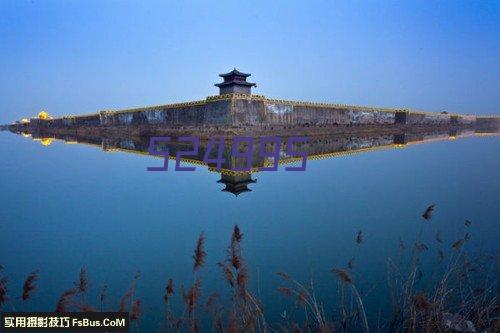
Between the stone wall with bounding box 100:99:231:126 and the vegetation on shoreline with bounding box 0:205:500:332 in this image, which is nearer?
the vegetation on shoreline with bounding box 0:205:500:332

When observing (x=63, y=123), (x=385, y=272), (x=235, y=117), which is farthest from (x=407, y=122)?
(x=63, y=123)

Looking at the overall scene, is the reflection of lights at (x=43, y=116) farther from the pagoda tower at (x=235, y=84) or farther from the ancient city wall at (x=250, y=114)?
the pagoda tower at (x=235, y=84)

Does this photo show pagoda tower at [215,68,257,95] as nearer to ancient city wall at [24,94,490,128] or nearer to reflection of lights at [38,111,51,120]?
ancient city wall at [24,94,490,128]

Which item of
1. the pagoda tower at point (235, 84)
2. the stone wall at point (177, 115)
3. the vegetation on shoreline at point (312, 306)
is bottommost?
the vegetation on shoreline at point (312, 306)

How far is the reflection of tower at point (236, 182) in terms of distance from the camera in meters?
8.73

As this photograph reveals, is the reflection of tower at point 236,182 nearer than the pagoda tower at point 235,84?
Yes

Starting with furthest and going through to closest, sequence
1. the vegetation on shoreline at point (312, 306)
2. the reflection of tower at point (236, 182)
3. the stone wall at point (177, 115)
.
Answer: the stone wall at point (177, 115) → the reflection of tower at point (236, 182) → the vegetation on shoreline at point (312, 306)

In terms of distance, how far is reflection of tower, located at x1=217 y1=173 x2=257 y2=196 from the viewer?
8.73 m

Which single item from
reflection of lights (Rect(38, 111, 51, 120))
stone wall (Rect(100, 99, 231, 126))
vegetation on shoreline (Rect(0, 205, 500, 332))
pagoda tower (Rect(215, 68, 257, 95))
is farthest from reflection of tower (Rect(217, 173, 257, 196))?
reflection of lights (Rect(38, 111, 51, 120))

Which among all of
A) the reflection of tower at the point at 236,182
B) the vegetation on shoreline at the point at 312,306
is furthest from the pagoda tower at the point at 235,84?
the vegetation on shoreline at the point at 312,306

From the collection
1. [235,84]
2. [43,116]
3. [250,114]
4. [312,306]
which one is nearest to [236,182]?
[312,306]

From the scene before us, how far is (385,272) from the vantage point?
4750 mm

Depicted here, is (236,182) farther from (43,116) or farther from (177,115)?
(43,116)

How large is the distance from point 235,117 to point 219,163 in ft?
35.5
